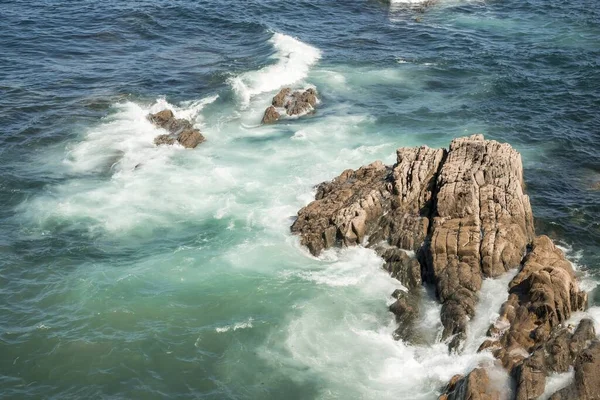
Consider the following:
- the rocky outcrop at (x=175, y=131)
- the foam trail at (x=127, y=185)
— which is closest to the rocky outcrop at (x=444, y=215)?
the foam trail at (x=127, y=185)

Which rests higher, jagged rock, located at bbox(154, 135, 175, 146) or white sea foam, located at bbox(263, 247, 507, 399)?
jagged rock, located at bbox(154, 135, 175, 146)

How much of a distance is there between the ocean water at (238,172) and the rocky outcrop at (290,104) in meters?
1.15

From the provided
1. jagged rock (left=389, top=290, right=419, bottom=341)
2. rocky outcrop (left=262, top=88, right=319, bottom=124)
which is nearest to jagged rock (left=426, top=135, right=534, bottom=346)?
jagged rock (left=389, top=290, right=419, bottom=341)

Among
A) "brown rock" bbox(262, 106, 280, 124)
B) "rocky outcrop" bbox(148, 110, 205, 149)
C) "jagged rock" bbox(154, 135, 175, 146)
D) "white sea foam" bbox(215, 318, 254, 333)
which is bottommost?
"white sea foam" bbox(215, 318, 254, 333)

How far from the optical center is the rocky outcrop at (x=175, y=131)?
44438 millimetres

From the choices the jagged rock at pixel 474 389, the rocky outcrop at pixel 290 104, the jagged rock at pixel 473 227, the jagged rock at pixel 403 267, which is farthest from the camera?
the rocky outcrop at pixel 290 104

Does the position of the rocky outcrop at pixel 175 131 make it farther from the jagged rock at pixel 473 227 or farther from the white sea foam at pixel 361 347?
the jagged rock at pixel 473 227

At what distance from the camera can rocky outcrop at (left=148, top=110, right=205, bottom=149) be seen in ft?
146

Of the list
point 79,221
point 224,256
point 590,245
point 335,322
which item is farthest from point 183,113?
point 590,245

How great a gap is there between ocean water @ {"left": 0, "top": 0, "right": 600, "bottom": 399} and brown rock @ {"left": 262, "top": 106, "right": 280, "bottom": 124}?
43.1 inches

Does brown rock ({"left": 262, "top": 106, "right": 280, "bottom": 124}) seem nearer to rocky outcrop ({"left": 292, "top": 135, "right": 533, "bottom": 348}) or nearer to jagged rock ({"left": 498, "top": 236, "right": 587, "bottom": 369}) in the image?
rocky outcrop ({"left": 292, "top": 135, "right": 533, "bottom": 348})

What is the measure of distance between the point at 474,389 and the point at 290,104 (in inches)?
1287

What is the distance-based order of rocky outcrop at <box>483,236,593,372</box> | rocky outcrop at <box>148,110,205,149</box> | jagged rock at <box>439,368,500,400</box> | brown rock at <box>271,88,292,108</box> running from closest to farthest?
jagged rock at <box>439,368,500,400</box> → rocky outcrop at <box>483,236,593,372</box> → rocky outcrop at <box>148,110,205,149</box> → brown rock at <box>271,88,292,108</box>

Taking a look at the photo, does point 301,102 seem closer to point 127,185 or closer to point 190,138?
point 190,138
